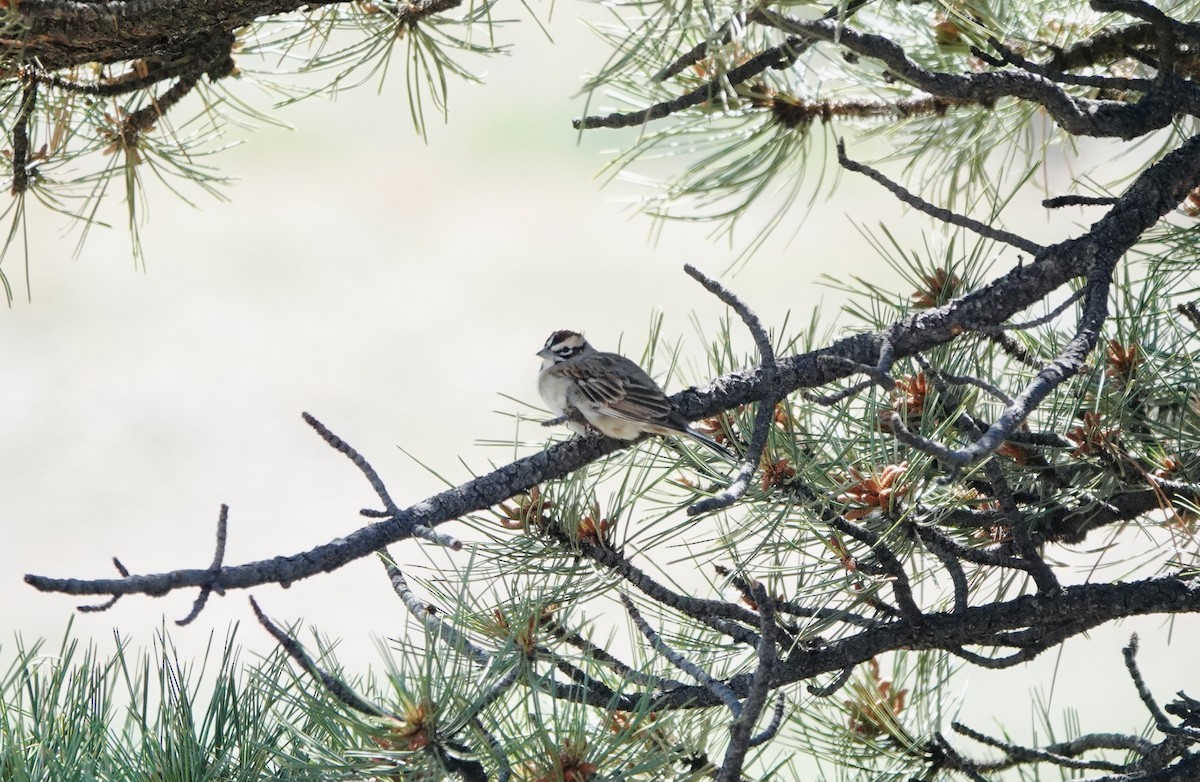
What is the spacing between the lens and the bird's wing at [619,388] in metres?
1.01

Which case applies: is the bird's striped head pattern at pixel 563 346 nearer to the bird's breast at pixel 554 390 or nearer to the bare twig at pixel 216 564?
the bird's breast at pixel 554 390

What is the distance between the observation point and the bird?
0.98 metres

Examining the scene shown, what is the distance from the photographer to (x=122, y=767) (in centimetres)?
69

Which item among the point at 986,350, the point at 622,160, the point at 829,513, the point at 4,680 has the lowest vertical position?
the point at 4,680

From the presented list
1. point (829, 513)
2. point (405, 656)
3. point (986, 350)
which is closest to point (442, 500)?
point (405, 656)

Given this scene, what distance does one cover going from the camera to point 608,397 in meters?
1.25

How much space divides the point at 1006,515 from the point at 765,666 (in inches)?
13.7

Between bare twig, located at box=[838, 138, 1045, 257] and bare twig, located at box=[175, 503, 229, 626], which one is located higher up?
bare twig, located at box=[838, 138, 1045, 257]

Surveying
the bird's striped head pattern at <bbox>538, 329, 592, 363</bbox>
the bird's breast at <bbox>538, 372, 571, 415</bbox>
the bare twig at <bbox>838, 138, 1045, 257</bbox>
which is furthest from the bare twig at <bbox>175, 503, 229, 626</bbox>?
the bird's striped head pattern at <bbox>538, 329, 592, 363</bbox>

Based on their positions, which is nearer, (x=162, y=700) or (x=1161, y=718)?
(x=162, y=700)

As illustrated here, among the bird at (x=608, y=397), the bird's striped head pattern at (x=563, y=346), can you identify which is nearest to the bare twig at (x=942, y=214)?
the bird at (x=608, y=397)

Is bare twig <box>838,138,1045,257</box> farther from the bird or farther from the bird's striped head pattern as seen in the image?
the bird's striped head pattern

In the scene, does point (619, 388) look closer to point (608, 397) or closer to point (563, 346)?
point (608, 397)

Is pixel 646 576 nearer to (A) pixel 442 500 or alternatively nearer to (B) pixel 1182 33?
(A) pixel 442 500
